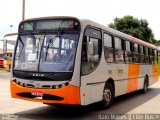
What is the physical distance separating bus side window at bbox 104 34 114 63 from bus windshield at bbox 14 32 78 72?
2.08m

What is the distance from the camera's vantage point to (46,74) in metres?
8.66

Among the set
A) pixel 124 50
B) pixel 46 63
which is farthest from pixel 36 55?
pixel 124 50

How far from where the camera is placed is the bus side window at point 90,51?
351 inches

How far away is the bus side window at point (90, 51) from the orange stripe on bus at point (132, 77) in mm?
3893

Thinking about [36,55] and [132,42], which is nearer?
[36,55]

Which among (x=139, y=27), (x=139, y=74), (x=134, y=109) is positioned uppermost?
(x=139, y=27)

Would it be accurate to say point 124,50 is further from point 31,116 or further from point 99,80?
point 31,116

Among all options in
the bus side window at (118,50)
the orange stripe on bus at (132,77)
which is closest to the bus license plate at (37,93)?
the bus side window at (118,50)

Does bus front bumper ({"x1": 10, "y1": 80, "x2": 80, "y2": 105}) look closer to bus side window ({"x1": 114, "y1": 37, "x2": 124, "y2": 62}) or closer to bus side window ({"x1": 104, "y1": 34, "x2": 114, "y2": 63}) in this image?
bus side window ({"x1": 104, "y1": 34, "x2": 114, "y2": 63})

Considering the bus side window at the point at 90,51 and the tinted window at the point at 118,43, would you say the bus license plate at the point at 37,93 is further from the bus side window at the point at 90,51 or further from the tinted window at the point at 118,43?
the tinted window at the point at 118,43

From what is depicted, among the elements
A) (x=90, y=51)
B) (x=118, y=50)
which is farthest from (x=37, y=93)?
(x=118, y=50)

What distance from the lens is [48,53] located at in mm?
8883

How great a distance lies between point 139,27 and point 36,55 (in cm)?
5139

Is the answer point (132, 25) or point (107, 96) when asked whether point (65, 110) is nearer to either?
point (107, 96)
